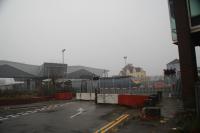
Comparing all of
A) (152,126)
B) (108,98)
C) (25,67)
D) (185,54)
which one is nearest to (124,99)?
(108,98)

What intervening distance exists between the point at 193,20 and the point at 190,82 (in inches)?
158

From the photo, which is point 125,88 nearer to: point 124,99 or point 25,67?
point 124,99

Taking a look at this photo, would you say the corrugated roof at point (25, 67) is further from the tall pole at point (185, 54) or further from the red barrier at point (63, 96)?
the tall pole at point (185, 54)

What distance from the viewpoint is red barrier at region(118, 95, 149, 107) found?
640 inches

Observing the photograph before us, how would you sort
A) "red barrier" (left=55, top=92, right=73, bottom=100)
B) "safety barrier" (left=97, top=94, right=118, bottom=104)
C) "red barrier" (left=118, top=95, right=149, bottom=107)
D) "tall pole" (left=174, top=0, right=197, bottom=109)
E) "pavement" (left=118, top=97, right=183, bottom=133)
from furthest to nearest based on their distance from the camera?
1. "red barrier" (left=55, top=92, right=73, bottom=100)
2. "safety barrier" (left=97, top=94, right=118, bottom=104)
3. "red barrier" (left=118, top=95, right=149, bottom=107)
4. "tall pole" (left=174, top=0, right=197, bottom=109)
5. "pavement" (left=118, top=97, right=183, bottom=133)

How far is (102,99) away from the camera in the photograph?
779 inches

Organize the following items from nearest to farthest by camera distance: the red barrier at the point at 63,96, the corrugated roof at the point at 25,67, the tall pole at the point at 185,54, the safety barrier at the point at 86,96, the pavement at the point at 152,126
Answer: the pavement at the point at 152,126, the tall pole at the point at 185,54, the safety barrier at the point at 86,96, the red barrier at the point at 63,96, the corrugated roof at the point at 25,67

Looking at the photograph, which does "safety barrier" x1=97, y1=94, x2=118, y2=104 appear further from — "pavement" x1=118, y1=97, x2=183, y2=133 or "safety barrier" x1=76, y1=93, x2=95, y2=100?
"pavement" x1=118, y1=97, x2=183, y2=133

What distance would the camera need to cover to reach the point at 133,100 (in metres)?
16.6

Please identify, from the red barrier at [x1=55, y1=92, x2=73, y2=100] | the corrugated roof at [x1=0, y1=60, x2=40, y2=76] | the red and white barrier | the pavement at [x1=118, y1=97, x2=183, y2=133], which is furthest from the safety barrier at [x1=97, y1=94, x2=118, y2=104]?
the corrugated roof at [x1=0, y1=60, x2=40, y2=76]

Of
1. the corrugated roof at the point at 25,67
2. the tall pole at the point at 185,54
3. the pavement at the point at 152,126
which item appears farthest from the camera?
the corrugated roof at the point at 25,67

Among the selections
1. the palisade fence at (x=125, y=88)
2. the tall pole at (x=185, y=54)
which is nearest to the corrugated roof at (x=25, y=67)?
the palisade fence at (x=125, y=88)

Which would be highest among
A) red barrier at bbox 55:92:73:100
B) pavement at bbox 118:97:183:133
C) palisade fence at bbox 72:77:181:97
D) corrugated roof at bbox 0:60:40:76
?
corrugated roof at bbox 0:60:40:76

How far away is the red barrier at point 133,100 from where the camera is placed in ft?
53.3
